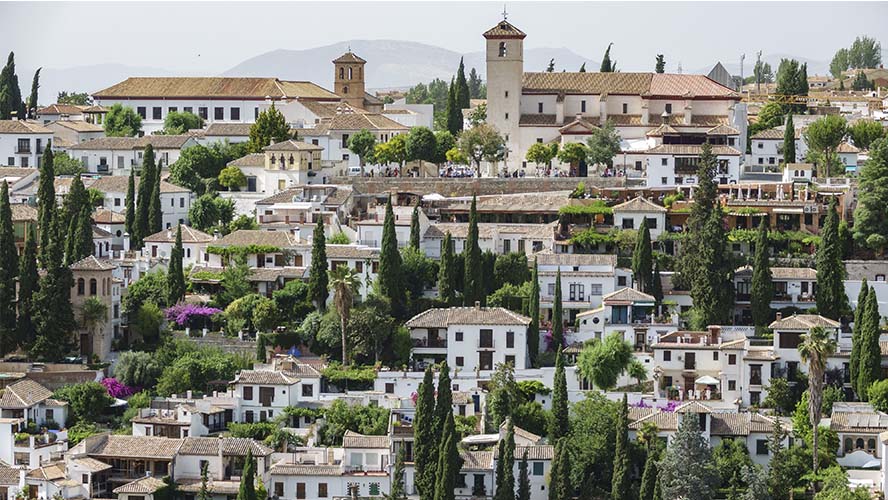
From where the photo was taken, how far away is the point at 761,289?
57344 mm

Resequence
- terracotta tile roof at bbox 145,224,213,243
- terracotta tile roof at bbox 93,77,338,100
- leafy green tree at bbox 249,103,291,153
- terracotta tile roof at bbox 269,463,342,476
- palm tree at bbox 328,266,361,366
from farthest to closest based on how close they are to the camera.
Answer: terracotta tile roof at bbox 93,77,338,100
leafy green tree at bbox 249,103,291,153
terracotta tile roof at bbox 145,224,213,243
palm tree at bbox 328,266,361,366
terracotta tile roof at bbox 269,463,342,476

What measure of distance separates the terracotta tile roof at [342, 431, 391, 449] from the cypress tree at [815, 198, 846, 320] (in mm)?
14168

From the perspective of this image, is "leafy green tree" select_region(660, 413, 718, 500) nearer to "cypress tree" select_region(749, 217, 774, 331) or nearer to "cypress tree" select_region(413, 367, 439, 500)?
"cypress tree" select_region(413, 367, 439, 500)

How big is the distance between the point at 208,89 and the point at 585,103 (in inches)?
695

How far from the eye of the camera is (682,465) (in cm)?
4909

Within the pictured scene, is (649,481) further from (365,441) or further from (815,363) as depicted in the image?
(365,441)

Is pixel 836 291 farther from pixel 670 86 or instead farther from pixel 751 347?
pixel 670 86

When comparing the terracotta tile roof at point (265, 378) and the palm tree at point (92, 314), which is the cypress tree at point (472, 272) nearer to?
the terracotta tile roof at point (265, 378)

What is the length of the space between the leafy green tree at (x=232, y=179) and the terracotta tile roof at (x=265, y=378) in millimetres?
17168

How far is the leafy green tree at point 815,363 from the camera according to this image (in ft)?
165

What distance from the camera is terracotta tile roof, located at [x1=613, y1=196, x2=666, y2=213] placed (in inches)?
2484

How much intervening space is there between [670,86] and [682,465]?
3089 centimetres

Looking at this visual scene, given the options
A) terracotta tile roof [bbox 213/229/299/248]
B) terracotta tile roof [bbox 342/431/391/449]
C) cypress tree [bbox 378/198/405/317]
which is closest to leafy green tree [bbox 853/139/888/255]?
cypress tree [bbox 378/198/405/317]

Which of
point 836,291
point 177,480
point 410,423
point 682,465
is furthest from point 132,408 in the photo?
point 836,291
